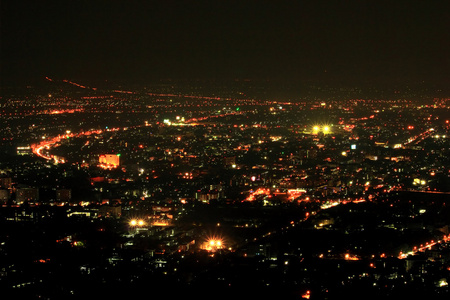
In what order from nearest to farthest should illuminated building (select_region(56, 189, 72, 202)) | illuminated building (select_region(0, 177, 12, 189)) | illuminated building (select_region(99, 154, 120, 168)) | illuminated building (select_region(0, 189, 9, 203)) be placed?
illuminated building (select_region(0, 189, 9, 203))
illuminated building (select_region(56, 189, 72, 202))
illuminated building (select_region(0, 177, 12, 189))
illuminated building (select_region(99, 154, 120, 168))

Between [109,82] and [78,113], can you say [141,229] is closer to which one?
[78,113]

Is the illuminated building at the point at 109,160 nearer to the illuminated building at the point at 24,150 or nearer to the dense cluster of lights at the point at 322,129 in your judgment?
the illuminated building at the point at 24,150

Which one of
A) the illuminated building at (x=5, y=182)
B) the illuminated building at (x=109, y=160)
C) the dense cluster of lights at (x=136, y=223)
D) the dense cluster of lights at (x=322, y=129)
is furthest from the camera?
the dense cluster of lights at (x=322, y=129)

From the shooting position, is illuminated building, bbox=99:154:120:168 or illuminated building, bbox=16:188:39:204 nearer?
illuminated building, bbox=16:188:39:204

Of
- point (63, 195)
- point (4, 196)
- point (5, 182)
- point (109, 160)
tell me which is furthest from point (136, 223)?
point (109, 160)

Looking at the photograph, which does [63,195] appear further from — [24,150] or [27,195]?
[24,150]

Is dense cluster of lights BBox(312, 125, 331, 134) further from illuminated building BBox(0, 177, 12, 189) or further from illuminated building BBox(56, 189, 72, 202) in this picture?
illuminated building BBox(56, 189, 72, 202)

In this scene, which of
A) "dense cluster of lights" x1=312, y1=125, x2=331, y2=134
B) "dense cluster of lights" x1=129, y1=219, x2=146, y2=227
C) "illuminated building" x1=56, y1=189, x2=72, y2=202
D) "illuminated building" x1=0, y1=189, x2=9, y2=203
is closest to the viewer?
"dense cluster of lights" x1=129, y1=219, x2=146, y2=227

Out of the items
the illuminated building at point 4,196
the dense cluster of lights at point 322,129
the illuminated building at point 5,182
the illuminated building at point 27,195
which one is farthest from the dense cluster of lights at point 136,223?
the dense cluster of lights at point 322,129

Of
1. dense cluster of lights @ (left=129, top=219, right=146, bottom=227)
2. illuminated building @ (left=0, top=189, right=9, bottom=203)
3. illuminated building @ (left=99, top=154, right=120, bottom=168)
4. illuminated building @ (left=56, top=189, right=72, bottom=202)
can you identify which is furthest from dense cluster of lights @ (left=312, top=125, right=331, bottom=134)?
dense cluster of lights @ (left=129, top=219, right=146, bottom=227)
